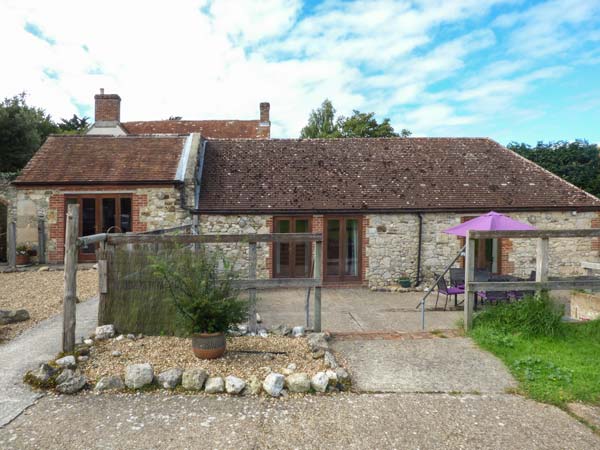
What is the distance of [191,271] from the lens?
17.0 ft

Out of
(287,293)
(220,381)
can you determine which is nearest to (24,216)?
(287,293)

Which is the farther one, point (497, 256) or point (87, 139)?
point (87, 139)

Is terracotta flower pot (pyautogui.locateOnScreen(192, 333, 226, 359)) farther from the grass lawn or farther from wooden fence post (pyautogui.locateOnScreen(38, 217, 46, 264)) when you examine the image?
wooden fence post (pyautogui.locateOnScreen(38, 217, 46, 264))

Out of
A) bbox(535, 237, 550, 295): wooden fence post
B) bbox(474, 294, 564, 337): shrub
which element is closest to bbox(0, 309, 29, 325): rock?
bbox(474, 294, 564, 337): shrub

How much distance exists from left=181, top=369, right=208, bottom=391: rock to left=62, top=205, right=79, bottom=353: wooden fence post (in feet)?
5.60

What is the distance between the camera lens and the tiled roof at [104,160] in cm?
1246

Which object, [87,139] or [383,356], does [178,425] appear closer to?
[383,356]

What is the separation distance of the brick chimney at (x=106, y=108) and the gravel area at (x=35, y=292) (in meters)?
12.0

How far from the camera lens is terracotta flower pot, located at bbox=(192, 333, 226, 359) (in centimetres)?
473

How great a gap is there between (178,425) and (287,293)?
8028 mm

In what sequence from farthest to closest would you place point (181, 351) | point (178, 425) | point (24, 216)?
point (24, 216)
point (181, 351)
point (178, 425)

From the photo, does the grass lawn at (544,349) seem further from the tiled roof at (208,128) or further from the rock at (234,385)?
the tiled roof at (208,128)

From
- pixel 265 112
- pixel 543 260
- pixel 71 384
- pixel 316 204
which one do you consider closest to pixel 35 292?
pixel 71 384

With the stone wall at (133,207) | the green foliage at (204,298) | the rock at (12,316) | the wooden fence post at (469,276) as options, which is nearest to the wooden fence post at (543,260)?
the wooden fence post at (469,276)
